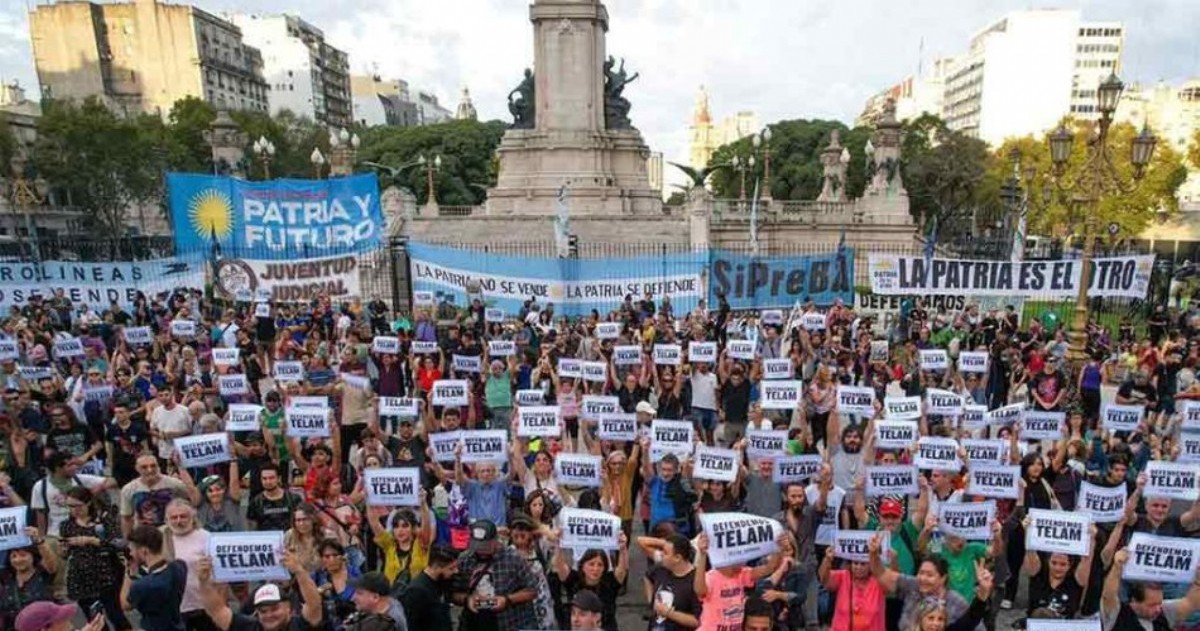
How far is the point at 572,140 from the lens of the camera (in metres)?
34.1

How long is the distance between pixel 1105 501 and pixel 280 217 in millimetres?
14527

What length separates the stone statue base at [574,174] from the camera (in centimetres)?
3400

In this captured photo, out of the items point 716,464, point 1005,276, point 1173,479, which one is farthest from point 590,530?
point 1005,276

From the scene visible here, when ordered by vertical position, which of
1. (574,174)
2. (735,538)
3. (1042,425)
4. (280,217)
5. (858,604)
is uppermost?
(574,174)

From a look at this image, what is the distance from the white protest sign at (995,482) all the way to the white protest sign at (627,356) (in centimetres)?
507

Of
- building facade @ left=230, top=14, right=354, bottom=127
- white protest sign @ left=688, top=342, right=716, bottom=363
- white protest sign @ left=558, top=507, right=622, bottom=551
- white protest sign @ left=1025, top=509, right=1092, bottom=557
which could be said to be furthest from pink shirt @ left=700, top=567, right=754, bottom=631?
building facade @ left=230, top=14, right=354, bottom=127

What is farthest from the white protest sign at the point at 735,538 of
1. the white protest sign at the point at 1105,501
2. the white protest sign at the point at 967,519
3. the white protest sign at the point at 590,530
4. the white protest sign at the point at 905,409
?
the white protest sign at the point at 905,409

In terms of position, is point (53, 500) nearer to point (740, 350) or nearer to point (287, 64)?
point (740, 350)

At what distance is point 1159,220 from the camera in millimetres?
45812

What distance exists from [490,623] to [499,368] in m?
5.18

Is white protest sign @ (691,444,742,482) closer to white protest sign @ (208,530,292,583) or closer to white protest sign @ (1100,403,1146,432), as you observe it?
white protest sign @ (208,530,292,583)

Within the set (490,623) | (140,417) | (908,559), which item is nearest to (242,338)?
(140,417)

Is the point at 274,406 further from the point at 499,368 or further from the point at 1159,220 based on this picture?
the point at 1159,220

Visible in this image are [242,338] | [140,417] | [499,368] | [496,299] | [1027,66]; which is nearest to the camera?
[140,417]
